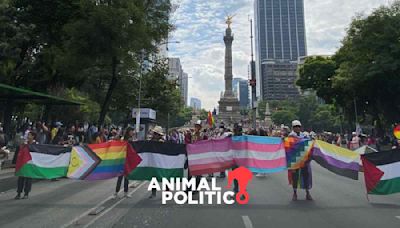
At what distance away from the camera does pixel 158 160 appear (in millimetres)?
10156

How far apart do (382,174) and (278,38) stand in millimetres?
85718

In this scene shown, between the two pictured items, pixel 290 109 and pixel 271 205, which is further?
pixel 290 109

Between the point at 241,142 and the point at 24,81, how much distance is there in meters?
22.3

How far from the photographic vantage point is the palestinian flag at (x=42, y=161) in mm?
9852

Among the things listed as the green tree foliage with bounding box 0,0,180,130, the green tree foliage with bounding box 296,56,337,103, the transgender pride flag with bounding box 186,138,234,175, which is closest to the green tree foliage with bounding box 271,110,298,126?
the green tree foliage with bounding box 296,56,337,103

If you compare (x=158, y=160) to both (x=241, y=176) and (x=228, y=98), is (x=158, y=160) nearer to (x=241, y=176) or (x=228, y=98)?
(x=241, y=176)

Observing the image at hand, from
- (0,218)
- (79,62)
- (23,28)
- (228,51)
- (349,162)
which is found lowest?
(0,218)

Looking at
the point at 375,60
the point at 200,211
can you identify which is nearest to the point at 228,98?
the point at 375,60

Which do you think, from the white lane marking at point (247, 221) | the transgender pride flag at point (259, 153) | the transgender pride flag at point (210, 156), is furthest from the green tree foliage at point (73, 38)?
the white lane marking at point (247, 221)

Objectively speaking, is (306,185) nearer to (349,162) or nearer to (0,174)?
(349,162)

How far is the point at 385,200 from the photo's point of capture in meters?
9.31

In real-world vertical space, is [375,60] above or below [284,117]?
below

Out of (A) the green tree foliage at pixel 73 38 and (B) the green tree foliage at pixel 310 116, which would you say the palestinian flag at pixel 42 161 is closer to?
(A) the green tree foliage at pixel 73 38

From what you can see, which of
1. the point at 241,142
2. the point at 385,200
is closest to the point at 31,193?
the point at 241,142
